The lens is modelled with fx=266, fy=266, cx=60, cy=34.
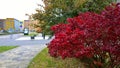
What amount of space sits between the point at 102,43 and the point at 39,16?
762 centimetres

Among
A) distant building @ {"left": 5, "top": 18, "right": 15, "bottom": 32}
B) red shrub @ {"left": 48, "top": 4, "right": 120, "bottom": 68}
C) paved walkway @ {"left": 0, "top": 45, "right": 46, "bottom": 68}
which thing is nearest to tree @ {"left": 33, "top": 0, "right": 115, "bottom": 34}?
paved walkway @ {"left": 0, "top": 45, "right": 46, "bottom": 68}

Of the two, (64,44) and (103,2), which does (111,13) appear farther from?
(103,2)

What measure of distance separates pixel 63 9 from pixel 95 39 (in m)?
6.60

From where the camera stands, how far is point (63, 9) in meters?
12.4

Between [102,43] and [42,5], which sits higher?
[42,5]

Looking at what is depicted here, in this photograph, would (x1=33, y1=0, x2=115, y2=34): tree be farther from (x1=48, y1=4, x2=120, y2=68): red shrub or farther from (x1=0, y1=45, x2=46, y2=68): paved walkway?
(x1=48, y1=4, x2=120, y2=68): red shrub

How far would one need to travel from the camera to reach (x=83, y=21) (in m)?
6.62

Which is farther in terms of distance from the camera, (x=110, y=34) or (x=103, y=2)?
(x=103, y=2)

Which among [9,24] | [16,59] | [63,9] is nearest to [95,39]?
[63,9]

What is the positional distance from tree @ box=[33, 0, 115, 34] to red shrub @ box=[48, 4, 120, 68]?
5.54 m

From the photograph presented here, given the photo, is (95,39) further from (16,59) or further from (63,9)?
(16,59)

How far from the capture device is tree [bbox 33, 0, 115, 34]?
1223cm

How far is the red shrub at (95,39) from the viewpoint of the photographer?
19.0 ft

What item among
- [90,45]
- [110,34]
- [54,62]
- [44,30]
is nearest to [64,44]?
[90,45]
